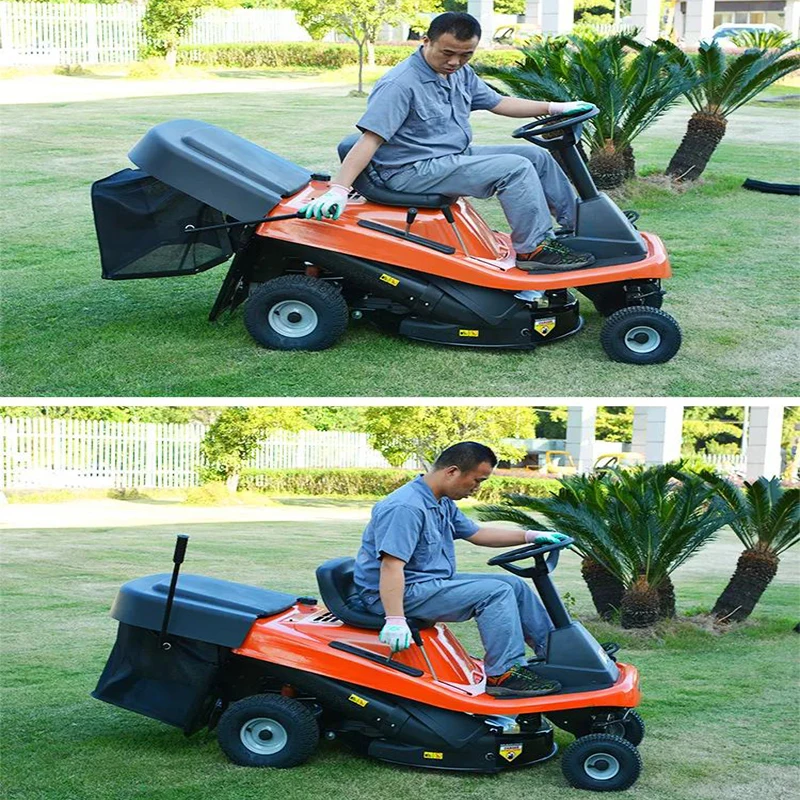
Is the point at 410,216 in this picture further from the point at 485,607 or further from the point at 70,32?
the point at 70,32

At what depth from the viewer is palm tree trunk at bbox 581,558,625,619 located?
9.41 metres

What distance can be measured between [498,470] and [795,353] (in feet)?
42.0

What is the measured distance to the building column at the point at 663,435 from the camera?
16375 mm

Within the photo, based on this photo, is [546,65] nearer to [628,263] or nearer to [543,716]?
[628,263]

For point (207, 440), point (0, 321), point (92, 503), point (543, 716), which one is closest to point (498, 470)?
point (207, 440)

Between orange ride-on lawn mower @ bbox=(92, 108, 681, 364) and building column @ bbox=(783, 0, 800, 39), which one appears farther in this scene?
building column @ bbox=(783, 0, 800, 39)

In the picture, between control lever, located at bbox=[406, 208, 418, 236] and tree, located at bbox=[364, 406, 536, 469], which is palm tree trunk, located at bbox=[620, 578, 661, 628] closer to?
control lever, located at bbox=[406, 208, 418, 236]

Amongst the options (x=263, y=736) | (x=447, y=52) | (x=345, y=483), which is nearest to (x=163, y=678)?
(x=263, y=736)

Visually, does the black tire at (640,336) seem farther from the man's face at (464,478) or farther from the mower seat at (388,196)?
the man's face at (464,478)

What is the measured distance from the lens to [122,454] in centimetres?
1784

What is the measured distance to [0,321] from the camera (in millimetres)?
7891

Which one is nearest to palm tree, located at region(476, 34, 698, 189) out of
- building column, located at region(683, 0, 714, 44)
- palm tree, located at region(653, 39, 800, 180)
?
palm tree, located at region(653, 39, 800, 180)

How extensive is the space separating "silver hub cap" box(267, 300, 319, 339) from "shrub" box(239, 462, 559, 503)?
32.8 feet

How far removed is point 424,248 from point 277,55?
21847 millimetres
